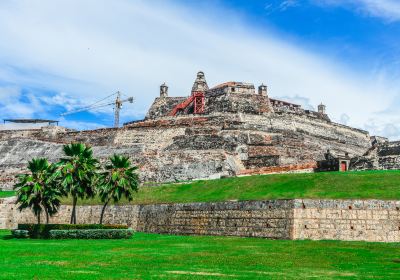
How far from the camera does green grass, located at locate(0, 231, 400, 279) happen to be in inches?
586

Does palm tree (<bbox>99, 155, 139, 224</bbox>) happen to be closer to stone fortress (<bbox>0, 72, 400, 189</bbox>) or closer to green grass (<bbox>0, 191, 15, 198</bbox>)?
stone fortress (<bbox>0, 72, 400, 189</bbox>)

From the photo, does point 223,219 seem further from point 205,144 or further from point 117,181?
point 205,144

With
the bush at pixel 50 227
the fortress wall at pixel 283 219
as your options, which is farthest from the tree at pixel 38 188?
the fortress wall at pixel 283 219

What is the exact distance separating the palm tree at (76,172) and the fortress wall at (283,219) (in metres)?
4.78

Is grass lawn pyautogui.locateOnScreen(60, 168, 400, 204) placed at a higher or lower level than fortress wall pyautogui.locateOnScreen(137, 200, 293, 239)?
higher

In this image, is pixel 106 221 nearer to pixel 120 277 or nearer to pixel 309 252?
pixel 309 252

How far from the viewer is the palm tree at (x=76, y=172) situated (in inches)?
1356

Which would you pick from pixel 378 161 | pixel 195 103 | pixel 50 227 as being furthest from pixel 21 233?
pixel 195 103

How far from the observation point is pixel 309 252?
70.7 ft

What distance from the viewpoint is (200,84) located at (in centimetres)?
7681

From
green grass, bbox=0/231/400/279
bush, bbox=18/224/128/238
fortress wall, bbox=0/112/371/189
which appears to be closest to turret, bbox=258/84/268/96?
fortress wall, bbox=0/112/371/189

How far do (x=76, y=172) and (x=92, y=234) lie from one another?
5.34 m

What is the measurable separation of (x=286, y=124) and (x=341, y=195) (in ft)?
120

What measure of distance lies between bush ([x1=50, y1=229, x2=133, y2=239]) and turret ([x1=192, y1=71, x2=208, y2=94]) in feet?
152
